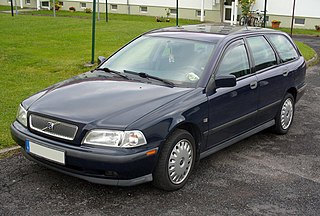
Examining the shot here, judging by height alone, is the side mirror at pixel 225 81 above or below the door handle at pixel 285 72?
above

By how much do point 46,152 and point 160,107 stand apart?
1.13 m

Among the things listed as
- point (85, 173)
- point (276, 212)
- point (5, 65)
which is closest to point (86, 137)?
point (85, 173)

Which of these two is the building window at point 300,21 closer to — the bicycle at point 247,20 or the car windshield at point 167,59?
the bicycle at point 247,20

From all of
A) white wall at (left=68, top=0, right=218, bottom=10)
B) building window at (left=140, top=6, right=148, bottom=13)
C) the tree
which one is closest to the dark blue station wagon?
the tree

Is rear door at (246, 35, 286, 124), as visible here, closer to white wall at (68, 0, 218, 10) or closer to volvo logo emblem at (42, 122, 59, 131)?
volvo logo emblem at (42, 122, 59, 131)

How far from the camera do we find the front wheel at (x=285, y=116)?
6.07m

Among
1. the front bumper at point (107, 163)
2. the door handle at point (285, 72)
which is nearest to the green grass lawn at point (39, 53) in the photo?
the front bumper at point (107, 163)

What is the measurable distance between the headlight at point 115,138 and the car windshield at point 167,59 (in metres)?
1.05

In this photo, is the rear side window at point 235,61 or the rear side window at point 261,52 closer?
the rear side window at point 235,61

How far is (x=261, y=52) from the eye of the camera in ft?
18.7

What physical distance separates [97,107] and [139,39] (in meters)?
1.89

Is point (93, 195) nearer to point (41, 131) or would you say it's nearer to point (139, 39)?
point (41, 131)

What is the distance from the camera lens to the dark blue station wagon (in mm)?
3832

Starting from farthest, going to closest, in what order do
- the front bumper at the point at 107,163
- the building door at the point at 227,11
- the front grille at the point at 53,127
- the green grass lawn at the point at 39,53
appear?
the building door at the point at 227,11 → the green grass lawn at the point at 39,53 → the front grille at the point at 53,127 → the front bumper at the point at 107,163
